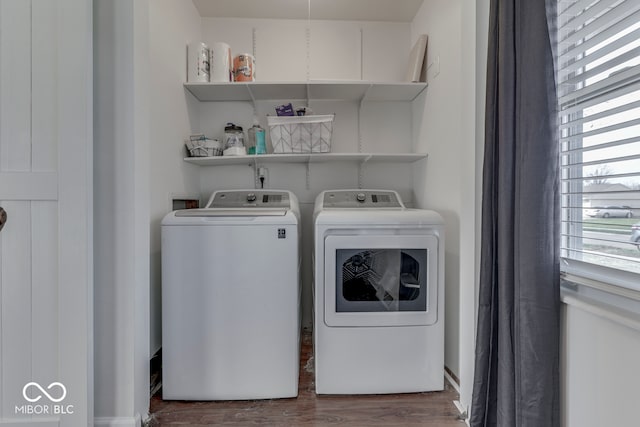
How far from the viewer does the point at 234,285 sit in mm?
1630

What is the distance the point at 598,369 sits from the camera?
0.89 m

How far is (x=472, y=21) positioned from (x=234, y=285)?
1.67 metres

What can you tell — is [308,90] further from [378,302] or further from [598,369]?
[598,369]

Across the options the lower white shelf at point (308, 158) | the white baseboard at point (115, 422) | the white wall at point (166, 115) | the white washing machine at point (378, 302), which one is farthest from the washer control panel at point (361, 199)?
the white baseboard at point (115, 422)

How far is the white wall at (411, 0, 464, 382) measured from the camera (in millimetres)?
1779

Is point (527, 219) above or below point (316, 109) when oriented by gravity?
below

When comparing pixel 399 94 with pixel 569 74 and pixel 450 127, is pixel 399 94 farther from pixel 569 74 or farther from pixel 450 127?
pixel 569 74

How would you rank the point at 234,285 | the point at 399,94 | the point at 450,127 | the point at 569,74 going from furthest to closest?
the point at 399,94 → the point at 450,127 → the point at 234,285 → the point at 569,74
